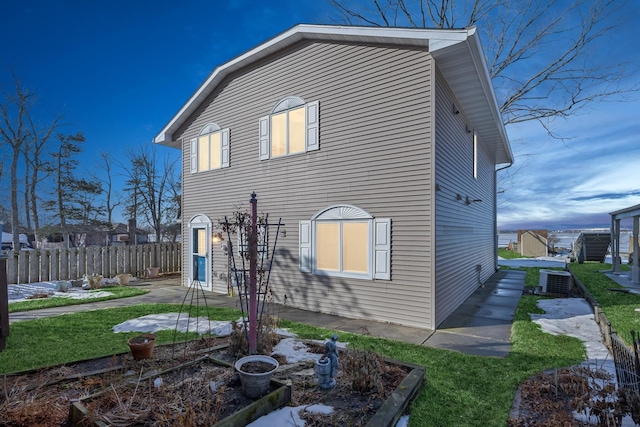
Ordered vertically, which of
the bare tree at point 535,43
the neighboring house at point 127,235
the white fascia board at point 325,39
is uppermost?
the bare tree at point 535,43

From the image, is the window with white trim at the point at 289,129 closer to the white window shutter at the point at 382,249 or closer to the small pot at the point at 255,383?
the white window shutter at the point at 382,249

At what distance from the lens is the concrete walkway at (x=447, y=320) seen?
5031 millimetres

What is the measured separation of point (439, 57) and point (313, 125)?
2867mm

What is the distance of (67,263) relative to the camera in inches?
427

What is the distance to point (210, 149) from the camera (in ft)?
32.3

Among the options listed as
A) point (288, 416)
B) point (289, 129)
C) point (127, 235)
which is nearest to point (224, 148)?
point (289, 129)

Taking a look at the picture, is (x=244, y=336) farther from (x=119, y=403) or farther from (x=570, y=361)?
(x=570, y=361)

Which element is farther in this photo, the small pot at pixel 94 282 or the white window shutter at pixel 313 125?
the small pot at pixel 94 282

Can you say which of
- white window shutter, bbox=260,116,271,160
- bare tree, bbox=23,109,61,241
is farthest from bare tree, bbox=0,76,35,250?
white window shutter, bbox=260,116,271,160

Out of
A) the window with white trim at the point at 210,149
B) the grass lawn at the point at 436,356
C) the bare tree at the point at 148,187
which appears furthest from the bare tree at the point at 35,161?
the grass lawn at the point at 436,356

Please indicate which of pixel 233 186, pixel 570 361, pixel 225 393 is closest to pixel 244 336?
pixel 225 393

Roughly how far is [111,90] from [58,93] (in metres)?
2.25

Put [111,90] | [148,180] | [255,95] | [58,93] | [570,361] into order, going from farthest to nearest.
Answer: [148,180], [111,90], [58,93], [255,95], [570,361]

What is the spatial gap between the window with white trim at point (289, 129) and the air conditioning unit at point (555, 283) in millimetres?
7128
